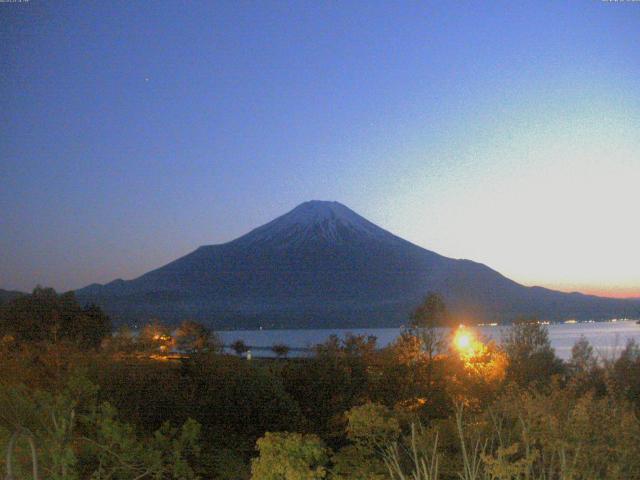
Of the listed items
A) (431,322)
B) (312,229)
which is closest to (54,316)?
(431,322)

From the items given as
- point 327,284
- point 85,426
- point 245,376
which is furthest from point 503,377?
point 327,284

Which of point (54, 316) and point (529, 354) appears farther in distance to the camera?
point (54, 316)

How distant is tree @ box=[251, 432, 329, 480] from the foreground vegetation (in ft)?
0.04

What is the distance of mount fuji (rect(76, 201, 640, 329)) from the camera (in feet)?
304

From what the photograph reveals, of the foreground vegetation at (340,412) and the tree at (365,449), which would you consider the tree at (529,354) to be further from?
the tree at (365,449)

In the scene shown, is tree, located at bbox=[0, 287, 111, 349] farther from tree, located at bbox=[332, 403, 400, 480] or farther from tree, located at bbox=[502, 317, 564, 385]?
tree, located at bbox=[332, 403, 400, 480]

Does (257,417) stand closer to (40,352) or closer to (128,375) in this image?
(128,375)

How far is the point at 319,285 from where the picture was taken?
4483 inches

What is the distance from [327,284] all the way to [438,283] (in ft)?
61.5

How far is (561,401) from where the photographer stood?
8242 millimetres

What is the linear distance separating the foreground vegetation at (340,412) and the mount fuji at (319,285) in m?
69.3

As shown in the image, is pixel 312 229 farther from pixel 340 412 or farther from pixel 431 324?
pixel 340 412

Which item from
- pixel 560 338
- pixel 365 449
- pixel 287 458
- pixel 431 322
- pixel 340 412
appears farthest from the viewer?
pixel 560 338

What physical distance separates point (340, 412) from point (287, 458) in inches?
201
